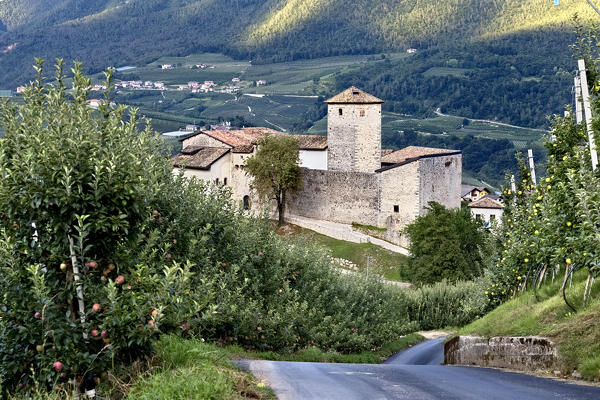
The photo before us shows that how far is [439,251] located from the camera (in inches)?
1676

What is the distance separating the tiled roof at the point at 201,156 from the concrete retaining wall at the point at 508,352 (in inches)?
1626

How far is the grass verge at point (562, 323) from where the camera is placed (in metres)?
9.14

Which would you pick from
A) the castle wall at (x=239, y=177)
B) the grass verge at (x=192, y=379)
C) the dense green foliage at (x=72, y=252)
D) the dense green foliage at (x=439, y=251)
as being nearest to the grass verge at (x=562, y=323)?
the grass verge at (x=192, y=379)

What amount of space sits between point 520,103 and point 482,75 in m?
16.1

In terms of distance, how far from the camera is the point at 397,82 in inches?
6683

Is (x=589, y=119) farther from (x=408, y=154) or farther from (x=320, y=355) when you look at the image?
(x=408, y=154)

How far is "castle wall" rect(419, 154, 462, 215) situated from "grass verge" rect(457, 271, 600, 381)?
34165 millimetres

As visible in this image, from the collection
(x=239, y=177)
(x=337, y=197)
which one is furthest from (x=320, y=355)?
(x=239, y=177)

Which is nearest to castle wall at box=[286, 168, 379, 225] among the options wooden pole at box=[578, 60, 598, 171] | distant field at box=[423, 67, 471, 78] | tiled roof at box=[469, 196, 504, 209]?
tiled roof at box=[469, 196, 504, 209]

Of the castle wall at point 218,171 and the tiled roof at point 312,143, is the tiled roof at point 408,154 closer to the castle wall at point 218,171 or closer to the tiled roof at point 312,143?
the tiled roof at point 312,143

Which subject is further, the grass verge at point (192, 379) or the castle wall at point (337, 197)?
the castle wall at point (337, 197)

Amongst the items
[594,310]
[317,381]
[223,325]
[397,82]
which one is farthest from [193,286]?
Answer: [397,82]

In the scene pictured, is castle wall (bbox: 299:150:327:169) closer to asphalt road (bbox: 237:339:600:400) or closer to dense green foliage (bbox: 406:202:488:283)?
dense green foliage (bbox: 406:202:488:283)

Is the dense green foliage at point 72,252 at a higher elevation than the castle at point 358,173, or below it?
below
